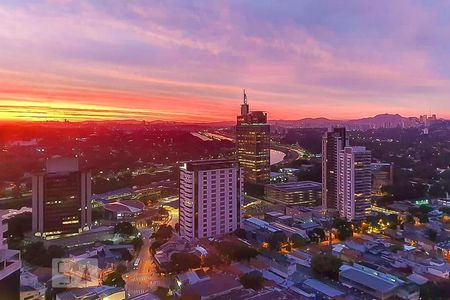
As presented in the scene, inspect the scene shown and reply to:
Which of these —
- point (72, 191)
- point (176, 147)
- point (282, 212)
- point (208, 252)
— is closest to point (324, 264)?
point (208, 252)

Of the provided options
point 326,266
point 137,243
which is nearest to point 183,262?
point 137,243

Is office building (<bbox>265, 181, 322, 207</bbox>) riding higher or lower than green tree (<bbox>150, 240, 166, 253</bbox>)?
higher

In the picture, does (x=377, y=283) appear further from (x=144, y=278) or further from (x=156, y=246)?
(x=156, y=246)

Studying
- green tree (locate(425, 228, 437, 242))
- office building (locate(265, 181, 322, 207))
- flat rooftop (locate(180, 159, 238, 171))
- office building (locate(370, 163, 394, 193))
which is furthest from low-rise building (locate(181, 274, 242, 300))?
office building (locate(370, 163, 394, 193))

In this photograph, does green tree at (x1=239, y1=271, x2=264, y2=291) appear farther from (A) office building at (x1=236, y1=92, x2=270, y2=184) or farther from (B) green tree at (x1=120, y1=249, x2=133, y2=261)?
(A) office building at (x1=236, y1=92, x2=270, y2=184)

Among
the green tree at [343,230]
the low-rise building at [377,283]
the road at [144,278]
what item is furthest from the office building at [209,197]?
the low-rise building at [377,283]
